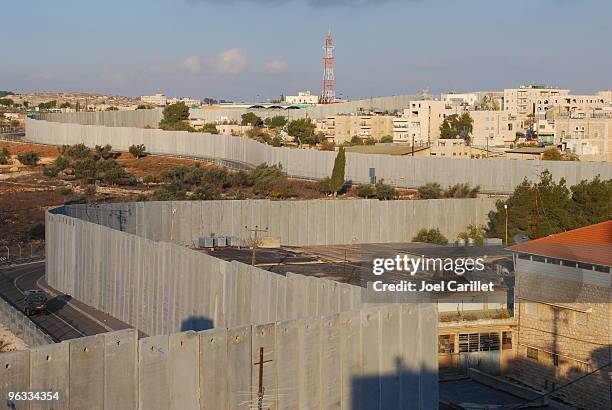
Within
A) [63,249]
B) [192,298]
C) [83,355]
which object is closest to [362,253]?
[63,249]

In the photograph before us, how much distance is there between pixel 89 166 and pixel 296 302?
51.5 m

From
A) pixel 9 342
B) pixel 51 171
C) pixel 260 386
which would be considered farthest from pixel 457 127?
pixel 260 386

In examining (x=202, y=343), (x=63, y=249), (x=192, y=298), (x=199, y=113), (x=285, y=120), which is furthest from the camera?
(x=199, y=113)

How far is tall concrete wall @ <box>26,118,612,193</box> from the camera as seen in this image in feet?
160

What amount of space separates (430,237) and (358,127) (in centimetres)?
5876

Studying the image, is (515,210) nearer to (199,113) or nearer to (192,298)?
(192,298)

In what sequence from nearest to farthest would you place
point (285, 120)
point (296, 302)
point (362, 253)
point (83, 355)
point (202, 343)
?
point (83, 355)
point (202, 343)
point (296, 302)
point (362, 253)
point (285, 120)

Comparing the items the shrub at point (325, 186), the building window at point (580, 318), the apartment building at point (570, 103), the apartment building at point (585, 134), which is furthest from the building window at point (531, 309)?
the apartment building at point (570, 103)

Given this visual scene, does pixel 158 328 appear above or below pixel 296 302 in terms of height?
below

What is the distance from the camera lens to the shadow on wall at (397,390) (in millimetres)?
14797

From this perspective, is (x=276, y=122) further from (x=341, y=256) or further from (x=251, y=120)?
(x=341, y=256)

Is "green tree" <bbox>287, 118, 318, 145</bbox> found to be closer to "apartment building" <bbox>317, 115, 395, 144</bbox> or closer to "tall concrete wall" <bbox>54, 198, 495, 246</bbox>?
"apartment building" <bbox>317, 115, 395, 144</bbox>

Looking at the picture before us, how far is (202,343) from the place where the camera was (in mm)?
13180

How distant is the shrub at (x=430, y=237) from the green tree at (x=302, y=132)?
5314cm
